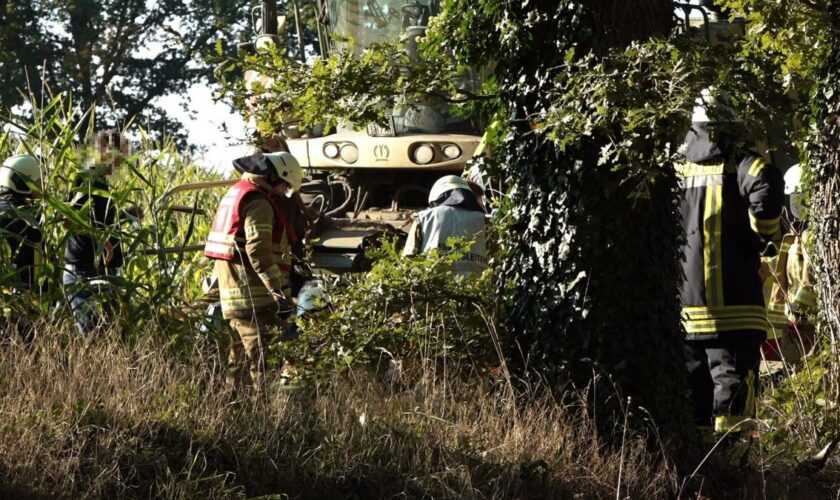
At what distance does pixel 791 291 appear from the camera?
375 inches

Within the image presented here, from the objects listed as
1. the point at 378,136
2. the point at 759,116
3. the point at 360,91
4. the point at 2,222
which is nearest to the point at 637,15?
the point at 759,116

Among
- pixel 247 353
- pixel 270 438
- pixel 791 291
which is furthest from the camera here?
pixel 791 291

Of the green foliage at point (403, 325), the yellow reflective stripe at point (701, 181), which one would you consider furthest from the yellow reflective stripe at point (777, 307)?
the green foliage at point (403, 325)

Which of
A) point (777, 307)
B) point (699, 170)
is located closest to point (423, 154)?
point (777, 307)

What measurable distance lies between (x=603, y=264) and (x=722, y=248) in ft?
3.25

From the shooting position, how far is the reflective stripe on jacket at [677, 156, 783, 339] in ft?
21.9

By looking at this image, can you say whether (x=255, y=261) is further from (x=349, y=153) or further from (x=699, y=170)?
(x=349, y=153)

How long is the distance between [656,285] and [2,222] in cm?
357

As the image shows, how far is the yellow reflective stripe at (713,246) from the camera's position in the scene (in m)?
6.71

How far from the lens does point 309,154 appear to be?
12.6 meters

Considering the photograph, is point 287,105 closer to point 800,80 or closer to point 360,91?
point 360,91

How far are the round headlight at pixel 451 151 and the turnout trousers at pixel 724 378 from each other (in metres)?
5.29

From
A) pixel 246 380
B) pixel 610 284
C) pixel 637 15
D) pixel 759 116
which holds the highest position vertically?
pixel 637 15

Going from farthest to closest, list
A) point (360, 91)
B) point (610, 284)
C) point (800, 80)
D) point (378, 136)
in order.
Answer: point (378, 136) < point (800, 80) < point (360, 91) < point (610, 284)
